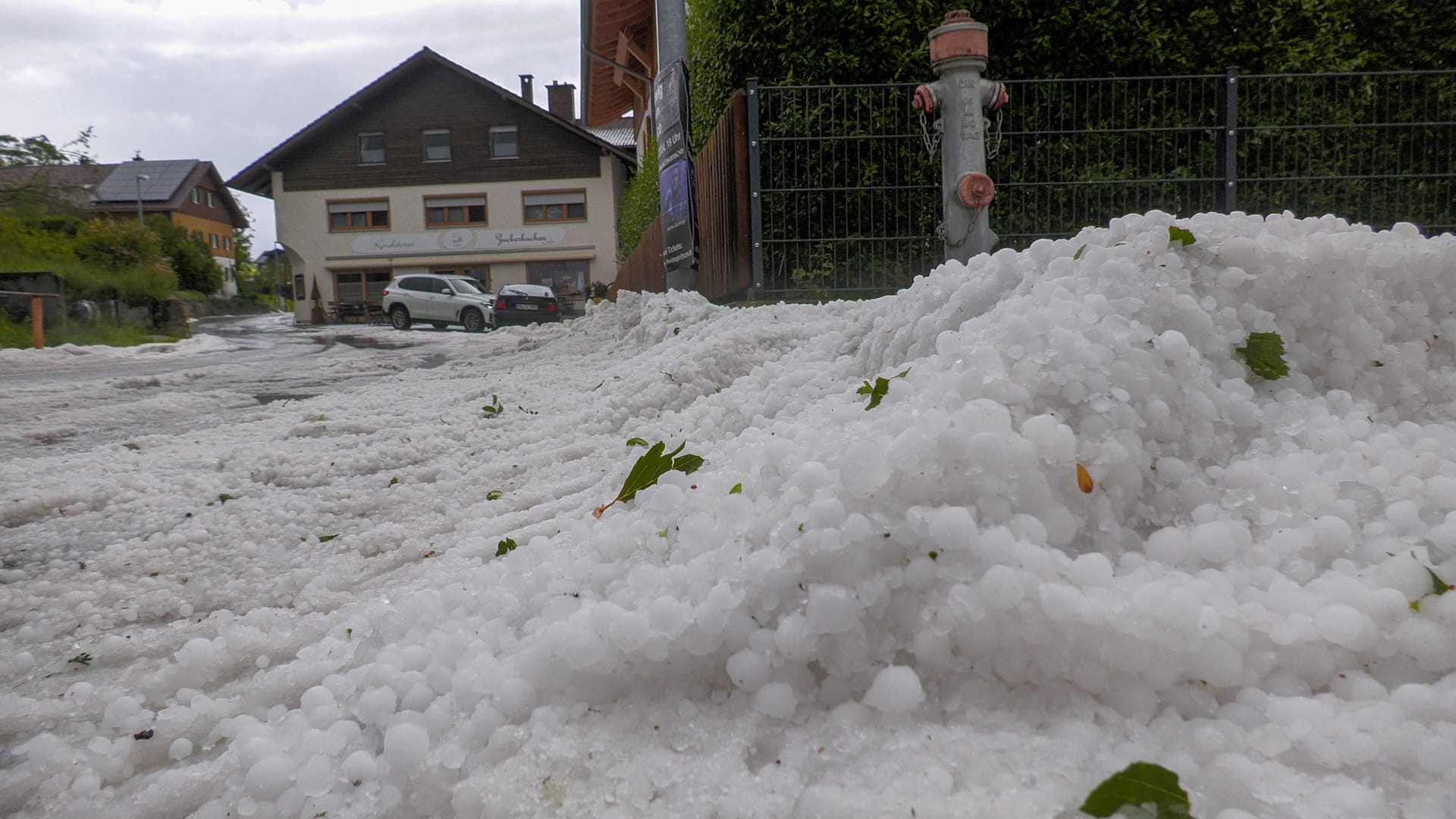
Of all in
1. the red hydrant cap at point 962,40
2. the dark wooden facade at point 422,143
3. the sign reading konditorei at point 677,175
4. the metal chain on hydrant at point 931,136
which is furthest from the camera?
the dark wooden facade at point 422,143

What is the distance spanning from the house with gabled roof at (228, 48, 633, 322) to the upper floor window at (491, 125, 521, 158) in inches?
1.2

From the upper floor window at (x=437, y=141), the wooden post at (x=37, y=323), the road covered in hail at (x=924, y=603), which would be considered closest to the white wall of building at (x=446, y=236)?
the upper floor window at (x=437, y=141)

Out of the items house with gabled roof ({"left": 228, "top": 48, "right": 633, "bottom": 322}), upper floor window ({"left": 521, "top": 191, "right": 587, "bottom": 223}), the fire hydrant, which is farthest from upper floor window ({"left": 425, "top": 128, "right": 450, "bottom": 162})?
the fire hydrant

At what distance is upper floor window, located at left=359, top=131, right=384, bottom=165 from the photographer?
2423cm

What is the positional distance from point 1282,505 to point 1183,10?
17.3 feet

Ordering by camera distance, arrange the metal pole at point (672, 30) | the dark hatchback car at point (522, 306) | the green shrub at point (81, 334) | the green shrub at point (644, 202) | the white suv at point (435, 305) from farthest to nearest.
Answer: the white suv at point (435, 305)
the dark hatchback car at point (522, 306)
the green shrub at point (644, 202)
the green shrub at point (81, 334)
the metal pole at point (672, 30)

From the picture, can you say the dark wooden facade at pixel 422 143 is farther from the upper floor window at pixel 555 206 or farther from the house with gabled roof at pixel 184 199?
the house with gabled roof at pixel 184 199

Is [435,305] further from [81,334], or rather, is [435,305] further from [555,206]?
[81,334]

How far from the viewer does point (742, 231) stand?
4.46 meters

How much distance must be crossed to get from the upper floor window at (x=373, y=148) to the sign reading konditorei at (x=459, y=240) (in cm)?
202

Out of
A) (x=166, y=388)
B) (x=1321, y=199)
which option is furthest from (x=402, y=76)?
(x=1321, y=199)

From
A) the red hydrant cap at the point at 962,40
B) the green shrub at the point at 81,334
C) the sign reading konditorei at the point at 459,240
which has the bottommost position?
the green shrub at the point at 81,334

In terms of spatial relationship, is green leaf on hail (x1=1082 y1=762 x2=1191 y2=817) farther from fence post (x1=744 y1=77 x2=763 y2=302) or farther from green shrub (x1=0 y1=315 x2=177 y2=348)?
green shrub (x1=0 y1=315 x2=177 y2=348)

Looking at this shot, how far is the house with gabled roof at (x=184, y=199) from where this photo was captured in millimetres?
36094
